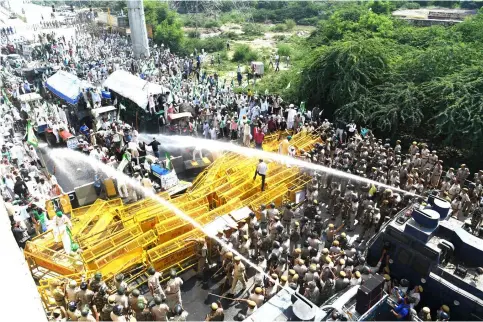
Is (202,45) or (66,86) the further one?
(202,45)

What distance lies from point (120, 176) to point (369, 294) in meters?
9.19

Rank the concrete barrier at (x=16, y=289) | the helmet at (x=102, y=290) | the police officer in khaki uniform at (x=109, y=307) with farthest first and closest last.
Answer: the helmet at (x=102, y=290) < the police officer in khaki uniform at (x=109, y=307) < the concrete barrier at (x=16, y=289)

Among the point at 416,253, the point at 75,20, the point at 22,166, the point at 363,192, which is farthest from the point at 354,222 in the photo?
the point at 75,20

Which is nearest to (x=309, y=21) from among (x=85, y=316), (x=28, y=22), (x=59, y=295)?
(x=28, y=22)

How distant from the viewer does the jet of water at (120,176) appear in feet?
32.1

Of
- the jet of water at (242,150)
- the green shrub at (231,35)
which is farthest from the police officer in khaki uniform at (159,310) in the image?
the green shrub at (231,35)

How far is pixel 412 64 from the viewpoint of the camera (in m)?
18.9

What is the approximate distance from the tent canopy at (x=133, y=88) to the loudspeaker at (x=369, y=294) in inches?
558

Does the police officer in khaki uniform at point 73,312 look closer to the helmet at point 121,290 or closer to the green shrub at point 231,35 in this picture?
the helmet at point 121,290

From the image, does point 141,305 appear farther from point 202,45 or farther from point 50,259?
point 202,45

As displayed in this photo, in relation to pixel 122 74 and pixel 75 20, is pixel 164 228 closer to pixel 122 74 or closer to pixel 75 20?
pixel 122 74

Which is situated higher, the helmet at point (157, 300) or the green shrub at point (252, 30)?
the green shrub at point (252, 30)

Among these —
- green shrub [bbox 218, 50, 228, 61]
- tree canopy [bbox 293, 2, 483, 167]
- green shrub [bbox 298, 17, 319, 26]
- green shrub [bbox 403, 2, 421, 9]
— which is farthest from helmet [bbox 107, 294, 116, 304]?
green shrub [bbox 403, 2, 421, 9]

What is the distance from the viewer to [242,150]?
15094 mm
